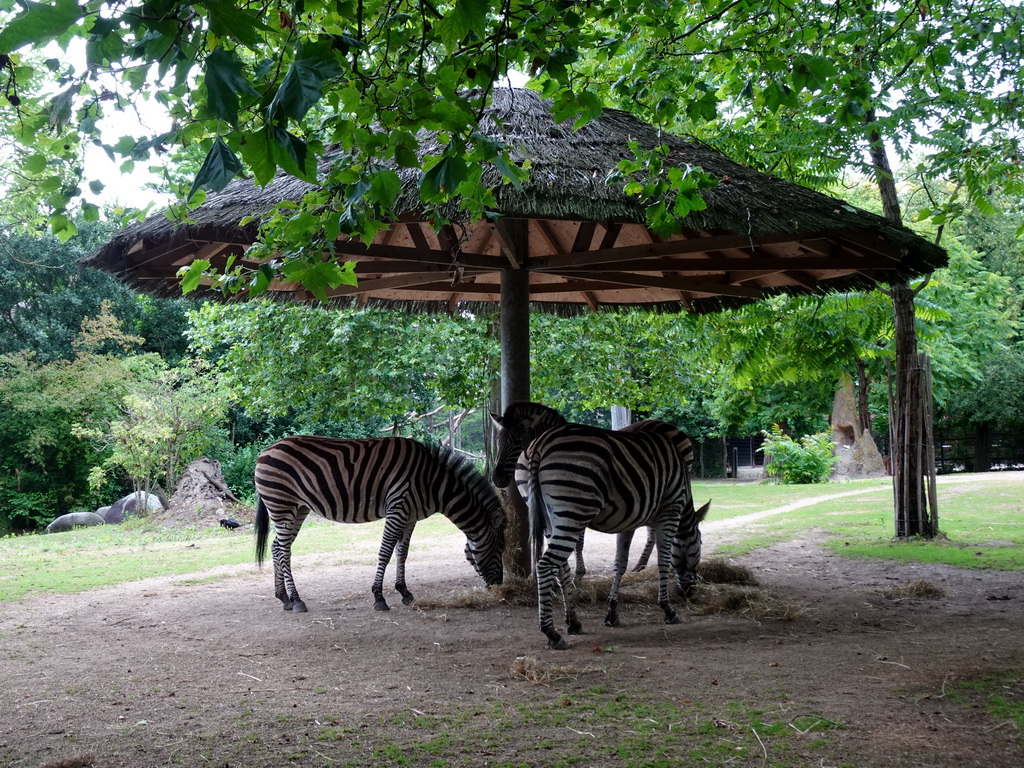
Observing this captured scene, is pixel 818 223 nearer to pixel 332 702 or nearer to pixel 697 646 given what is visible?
pixel 697 646

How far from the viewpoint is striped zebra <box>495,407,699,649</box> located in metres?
5.68

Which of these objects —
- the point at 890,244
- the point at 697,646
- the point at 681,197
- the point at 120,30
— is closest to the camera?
the point at 120,30

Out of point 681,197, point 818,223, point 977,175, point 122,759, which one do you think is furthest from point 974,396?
point 122,759

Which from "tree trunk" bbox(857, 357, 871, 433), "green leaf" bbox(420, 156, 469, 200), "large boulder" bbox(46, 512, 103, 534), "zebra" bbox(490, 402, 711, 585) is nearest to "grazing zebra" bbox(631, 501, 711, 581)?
"zebra" bbox(490, 402, 711, 585)

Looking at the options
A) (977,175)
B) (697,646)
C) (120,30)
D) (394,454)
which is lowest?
(697,646)

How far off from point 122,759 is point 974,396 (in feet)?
104

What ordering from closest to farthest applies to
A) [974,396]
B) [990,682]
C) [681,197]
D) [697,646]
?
[681,197], [990,682], [697,646], [974,396]

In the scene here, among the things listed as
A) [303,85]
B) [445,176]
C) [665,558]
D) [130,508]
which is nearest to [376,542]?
[665,558]

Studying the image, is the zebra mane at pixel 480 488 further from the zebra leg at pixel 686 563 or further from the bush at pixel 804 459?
the bush at pixel 804 459

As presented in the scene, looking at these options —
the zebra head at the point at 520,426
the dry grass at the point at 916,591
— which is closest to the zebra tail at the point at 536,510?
the zebra head at the point at 520,426

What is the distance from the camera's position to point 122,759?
3508mm

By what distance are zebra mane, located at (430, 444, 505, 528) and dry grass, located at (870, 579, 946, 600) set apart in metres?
3.66

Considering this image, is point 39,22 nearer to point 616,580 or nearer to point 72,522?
point 616,580

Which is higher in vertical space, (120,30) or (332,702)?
(120,30)
